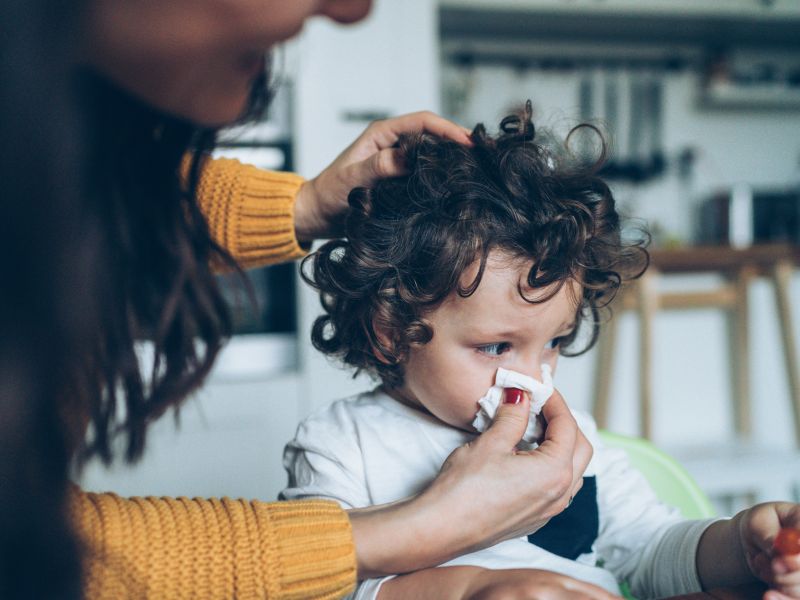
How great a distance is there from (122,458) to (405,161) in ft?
1.46

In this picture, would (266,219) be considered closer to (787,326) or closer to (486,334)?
(486,334)

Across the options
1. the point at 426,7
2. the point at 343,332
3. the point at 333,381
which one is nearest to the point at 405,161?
the point at 343,332

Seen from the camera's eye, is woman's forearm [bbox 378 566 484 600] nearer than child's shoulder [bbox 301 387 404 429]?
Yes

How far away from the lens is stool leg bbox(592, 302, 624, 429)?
252 centimetres

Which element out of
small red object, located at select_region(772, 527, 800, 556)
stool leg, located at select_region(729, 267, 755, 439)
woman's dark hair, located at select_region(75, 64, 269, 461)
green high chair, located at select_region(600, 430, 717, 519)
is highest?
woman's dark hair, located at select_region(75, 64, 269, 461)

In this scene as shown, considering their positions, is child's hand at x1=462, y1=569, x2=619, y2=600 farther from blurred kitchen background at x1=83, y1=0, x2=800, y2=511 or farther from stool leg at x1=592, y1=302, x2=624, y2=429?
stool leg at x1=592, y1=302, x2=624, y2=429

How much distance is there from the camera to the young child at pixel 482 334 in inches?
31.0

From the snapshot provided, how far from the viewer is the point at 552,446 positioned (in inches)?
28.5

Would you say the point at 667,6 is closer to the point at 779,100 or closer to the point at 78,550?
the point at 779,100

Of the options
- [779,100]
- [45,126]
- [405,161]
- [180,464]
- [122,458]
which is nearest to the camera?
[45,126]

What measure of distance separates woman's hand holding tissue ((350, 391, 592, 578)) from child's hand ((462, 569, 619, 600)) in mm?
50

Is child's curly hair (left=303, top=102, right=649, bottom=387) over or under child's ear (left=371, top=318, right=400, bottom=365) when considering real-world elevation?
over

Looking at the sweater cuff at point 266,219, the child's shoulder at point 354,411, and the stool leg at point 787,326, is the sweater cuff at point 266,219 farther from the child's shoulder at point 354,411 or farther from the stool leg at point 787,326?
the stool leg at point 787,326

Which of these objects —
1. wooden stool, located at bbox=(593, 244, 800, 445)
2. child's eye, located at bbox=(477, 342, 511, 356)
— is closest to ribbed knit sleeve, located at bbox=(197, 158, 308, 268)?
child's eye, located at bbox=(477, 342, 511, 356)
